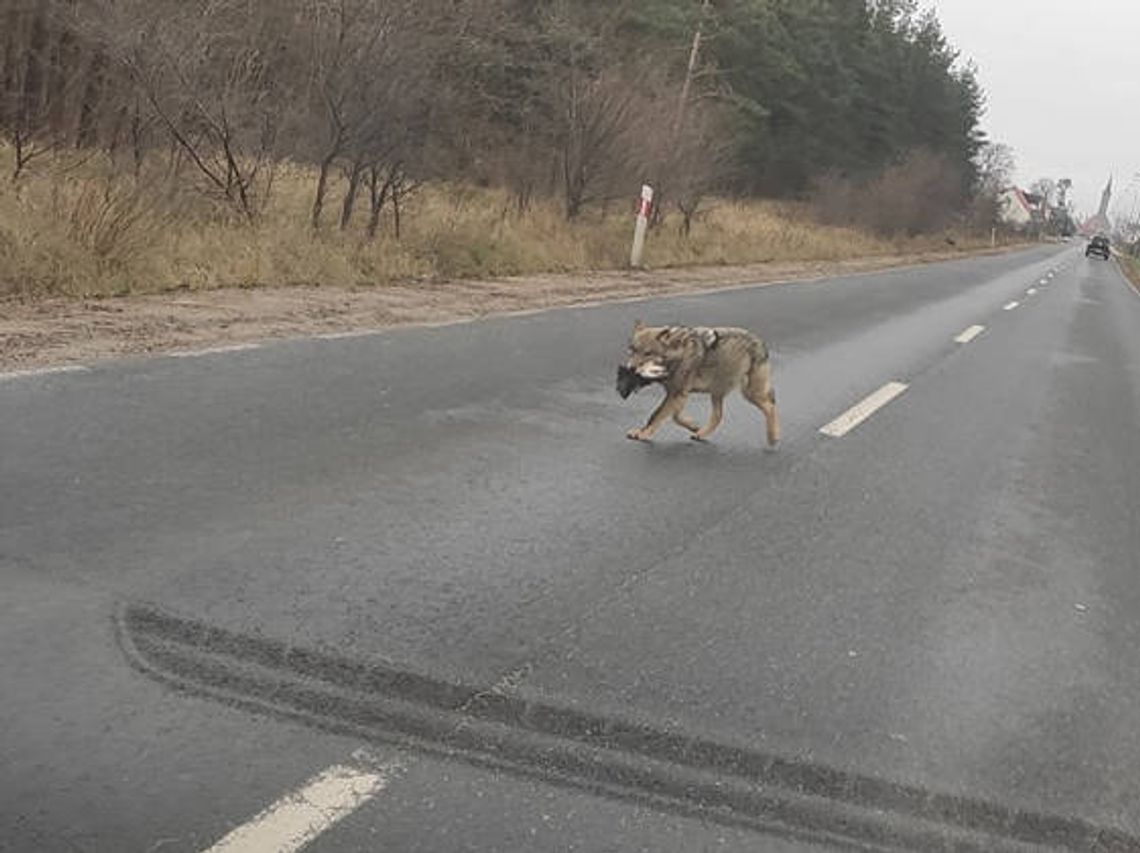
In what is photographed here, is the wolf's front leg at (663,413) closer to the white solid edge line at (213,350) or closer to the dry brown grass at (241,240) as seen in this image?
the white solid edge line at (213,350)

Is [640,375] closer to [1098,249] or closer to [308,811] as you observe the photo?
[308,811]

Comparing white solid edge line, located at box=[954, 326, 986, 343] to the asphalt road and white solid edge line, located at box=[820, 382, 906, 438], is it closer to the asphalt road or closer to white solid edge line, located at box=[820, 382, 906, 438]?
white solid edge line, located at box=[820, 382, 906, 438]

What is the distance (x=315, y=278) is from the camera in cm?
1418

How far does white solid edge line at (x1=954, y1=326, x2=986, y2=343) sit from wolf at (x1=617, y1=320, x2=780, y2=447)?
9552 mm

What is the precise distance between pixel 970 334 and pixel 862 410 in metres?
8.91

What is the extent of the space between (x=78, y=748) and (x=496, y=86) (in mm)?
31325

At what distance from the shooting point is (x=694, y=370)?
7246 millimetres

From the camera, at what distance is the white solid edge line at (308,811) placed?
266 centimetres

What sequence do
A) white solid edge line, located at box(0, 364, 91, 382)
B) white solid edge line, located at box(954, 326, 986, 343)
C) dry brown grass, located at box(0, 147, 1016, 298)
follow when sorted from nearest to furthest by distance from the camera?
white solid edge line, located at box(0, 364, 91, 382), dry brown grass, located at box(0, 147, 1016, 298), white solid edge line, located at box(954, 326, 986, 343)

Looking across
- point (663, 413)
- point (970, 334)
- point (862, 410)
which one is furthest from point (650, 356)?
point (970, 334)

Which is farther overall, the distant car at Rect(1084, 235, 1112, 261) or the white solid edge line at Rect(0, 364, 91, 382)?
the distant car at Rect(1084, 235, 1112, 261)

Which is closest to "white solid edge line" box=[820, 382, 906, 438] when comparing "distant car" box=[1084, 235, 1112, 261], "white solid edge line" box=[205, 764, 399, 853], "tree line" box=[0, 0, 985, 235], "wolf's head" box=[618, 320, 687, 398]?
"wolf's head" box=[618, 320, 687, 398]

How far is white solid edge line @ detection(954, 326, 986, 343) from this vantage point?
1659 cm

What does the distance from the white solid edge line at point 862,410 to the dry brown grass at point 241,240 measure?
6846 millimetres
